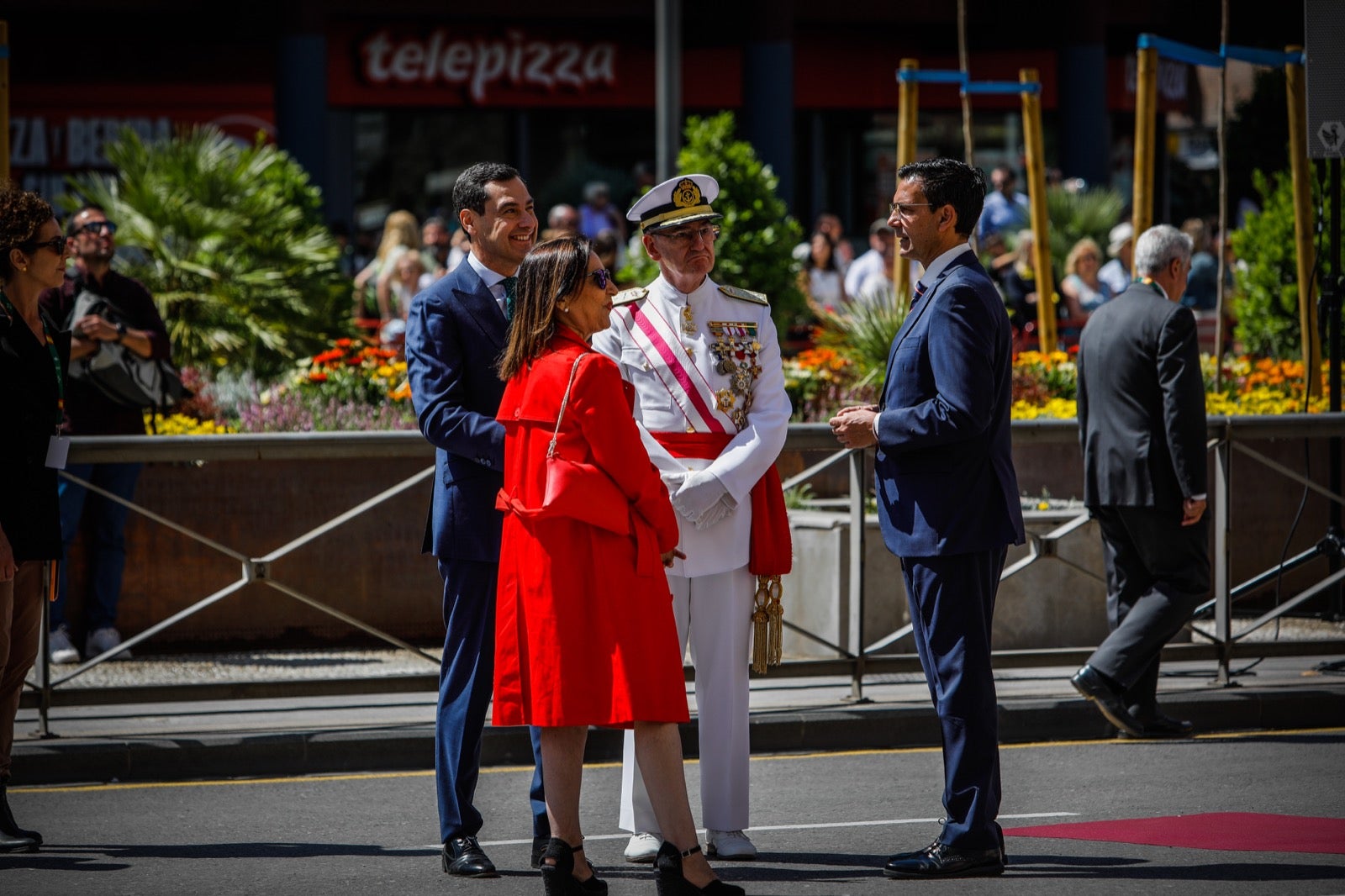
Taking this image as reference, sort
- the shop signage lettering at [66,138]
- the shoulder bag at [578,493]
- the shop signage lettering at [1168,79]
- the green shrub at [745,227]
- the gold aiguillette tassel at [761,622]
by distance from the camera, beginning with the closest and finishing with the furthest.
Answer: the shoulder bag at [578,493]
the gold aiguillette tassel at [761,622]
the green shrub at [745,227]
the shop signage lettering at [66,138]
the shop signage lettering at [1168,79]

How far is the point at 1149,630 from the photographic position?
8.00 meters

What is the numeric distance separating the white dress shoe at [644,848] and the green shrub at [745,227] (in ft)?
27.0

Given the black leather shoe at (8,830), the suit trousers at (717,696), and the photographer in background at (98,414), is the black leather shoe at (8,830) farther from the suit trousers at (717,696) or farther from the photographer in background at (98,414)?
the photographer in background at (98,414)

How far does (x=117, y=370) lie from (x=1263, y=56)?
7.71 m

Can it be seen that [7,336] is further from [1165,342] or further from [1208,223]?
[1208,223]

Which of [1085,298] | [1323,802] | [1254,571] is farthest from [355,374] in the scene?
[1085,298]

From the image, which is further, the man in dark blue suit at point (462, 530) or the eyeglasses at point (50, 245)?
the eyeglasses at point (50, 245)

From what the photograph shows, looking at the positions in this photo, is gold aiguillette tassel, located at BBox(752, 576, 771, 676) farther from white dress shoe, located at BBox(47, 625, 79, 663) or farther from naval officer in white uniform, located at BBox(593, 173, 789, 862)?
white dress shoe, located at BBox(47, 625, 79, 663)

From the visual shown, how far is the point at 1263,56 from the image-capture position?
41.9 ft

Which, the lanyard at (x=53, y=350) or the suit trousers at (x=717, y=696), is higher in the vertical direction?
the lanyard at (x=53, y=350)

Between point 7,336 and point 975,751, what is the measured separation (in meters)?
3.31

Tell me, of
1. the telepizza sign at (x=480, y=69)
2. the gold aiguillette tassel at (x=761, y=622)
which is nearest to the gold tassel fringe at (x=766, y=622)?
the gold aiguillette tassel at (x=761, y=622)

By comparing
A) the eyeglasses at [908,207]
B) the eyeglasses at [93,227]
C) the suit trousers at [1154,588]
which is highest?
the eyeglasses at [93,227]

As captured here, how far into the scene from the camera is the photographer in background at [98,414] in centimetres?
927
